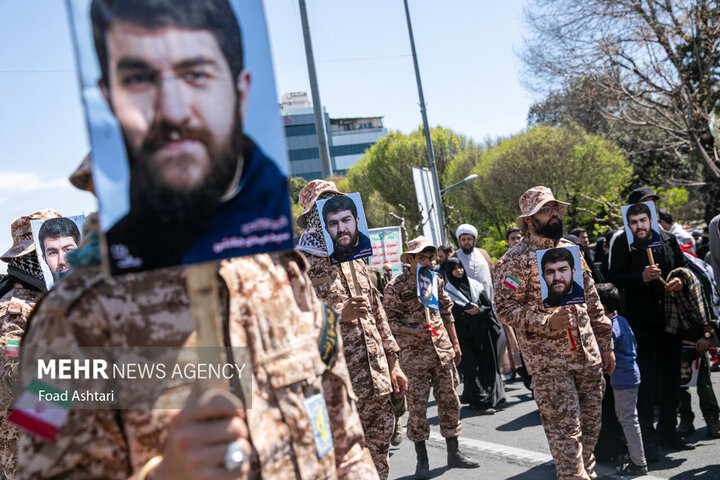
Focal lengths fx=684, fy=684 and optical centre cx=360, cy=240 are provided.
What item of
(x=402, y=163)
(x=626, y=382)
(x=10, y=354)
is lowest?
(x=626, y=382)

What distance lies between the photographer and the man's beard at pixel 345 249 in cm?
501

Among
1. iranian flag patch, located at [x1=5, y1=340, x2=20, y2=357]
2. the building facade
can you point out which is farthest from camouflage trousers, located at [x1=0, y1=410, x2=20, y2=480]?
the building facade

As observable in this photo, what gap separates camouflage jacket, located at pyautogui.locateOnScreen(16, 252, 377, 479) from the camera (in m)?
1.56

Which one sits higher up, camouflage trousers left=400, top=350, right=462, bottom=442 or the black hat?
the black hat

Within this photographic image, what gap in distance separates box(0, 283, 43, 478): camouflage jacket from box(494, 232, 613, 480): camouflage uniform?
136 inches

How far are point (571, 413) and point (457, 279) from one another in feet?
14.6

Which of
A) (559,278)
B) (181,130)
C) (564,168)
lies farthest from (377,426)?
(564,168)

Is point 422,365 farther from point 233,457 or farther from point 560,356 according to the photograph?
point 233,457

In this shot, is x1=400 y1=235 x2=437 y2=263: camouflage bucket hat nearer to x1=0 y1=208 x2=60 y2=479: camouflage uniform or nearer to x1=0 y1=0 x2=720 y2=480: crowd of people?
x1=0 y1=208 x2=60 y2=479: camouflage uniform

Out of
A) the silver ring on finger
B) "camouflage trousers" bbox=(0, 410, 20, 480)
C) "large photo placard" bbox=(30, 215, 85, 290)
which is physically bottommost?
"camouflage trousers" bbox=(0, 410, 20, 480)

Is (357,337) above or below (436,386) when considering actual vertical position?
above

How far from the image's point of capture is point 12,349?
14.8 ft

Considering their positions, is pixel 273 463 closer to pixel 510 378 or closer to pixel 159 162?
pixel 159 162

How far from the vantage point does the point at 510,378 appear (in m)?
11.8
